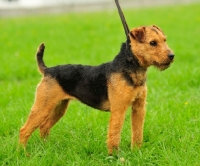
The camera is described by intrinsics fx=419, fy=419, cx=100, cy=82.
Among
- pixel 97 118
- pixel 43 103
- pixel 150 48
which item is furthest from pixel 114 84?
pixel 97 118

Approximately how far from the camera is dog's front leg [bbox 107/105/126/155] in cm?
495

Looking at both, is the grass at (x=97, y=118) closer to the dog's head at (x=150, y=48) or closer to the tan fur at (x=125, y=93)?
the tan fur at (x=125, y=93)

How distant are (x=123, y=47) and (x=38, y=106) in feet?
4.43

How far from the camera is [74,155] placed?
510 centimetres

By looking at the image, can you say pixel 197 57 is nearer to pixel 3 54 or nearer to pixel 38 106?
pixel 3 54

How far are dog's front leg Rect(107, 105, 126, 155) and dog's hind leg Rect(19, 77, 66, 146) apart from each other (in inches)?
31.9

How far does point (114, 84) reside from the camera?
5004mm

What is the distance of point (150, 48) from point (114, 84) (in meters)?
0.62

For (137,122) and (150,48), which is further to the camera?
(137,122)

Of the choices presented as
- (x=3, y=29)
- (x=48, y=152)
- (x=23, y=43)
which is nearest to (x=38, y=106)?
(x=48, y=152)

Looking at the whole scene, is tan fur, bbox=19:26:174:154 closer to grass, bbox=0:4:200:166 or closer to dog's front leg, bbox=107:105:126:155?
dog's front leg, bbox=107:105:126:155

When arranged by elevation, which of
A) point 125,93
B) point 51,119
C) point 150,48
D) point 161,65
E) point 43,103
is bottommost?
point 51,119

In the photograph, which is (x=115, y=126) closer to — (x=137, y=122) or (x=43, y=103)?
(x=137, y=122)

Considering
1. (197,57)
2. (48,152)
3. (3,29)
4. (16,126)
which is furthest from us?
(3,29)
